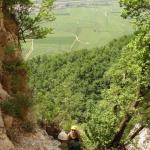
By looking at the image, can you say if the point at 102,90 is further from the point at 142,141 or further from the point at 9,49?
the point at 9,49

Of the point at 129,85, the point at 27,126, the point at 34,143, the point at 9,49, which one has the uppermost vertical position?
the point at 9,49

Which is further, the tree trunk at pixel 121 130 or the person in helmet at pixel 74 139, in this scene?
the tree trunk at pixel 121 130

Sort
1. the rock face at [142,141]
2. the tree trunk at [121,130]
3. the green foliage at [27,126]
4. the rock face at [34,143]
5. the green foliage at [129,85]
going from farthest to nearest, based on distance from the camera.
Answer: the rock face at [142,141] → the tree trunk at [121,130] → the green foliage at [129,85] → the green foliage at [27,126] → the rock face at [34,143]

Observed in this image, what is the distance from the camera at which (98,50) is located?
90688 millimetres

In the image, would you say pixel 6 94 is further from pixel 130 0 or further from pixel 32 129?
pixel 130 0

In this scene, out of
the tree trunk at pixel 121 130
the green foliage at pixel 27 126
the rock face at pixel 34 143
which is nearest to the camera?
the rock face at pixel 34 143

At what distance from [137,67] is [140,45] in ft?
3.76

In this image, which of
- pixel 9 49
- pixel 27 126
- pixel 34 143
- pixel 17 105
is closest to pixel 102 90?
pixel 9 49

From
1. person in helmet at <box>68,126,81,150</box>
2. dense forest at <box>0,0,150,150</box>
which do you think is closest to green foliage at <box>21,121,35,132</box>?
dense forest at <box>0,0,150,150</box>

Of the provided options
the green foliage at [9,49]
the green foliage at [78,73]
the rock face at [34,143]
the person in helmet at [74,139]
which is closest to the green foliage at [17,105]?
the rock face at [34,143]

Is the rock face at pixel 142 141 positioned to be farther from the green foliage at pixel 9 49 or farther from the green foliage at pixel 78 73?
the green foliage at pixel 78 73

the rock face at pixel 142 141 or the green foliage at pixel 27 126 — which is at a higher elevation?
the green foliage at pixel 27 126

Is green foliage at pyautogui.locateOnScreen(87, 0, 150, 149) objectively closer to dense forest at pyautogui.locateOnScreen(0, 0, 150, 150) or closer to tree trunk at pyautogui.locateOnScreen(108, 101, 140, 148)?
dense forest at pyautogui.locateOnScreen(0, 0, 150, 150)

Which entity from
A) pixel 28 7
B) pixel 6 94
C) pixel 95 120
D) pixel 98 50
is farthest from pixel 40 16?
pixel 98 50
